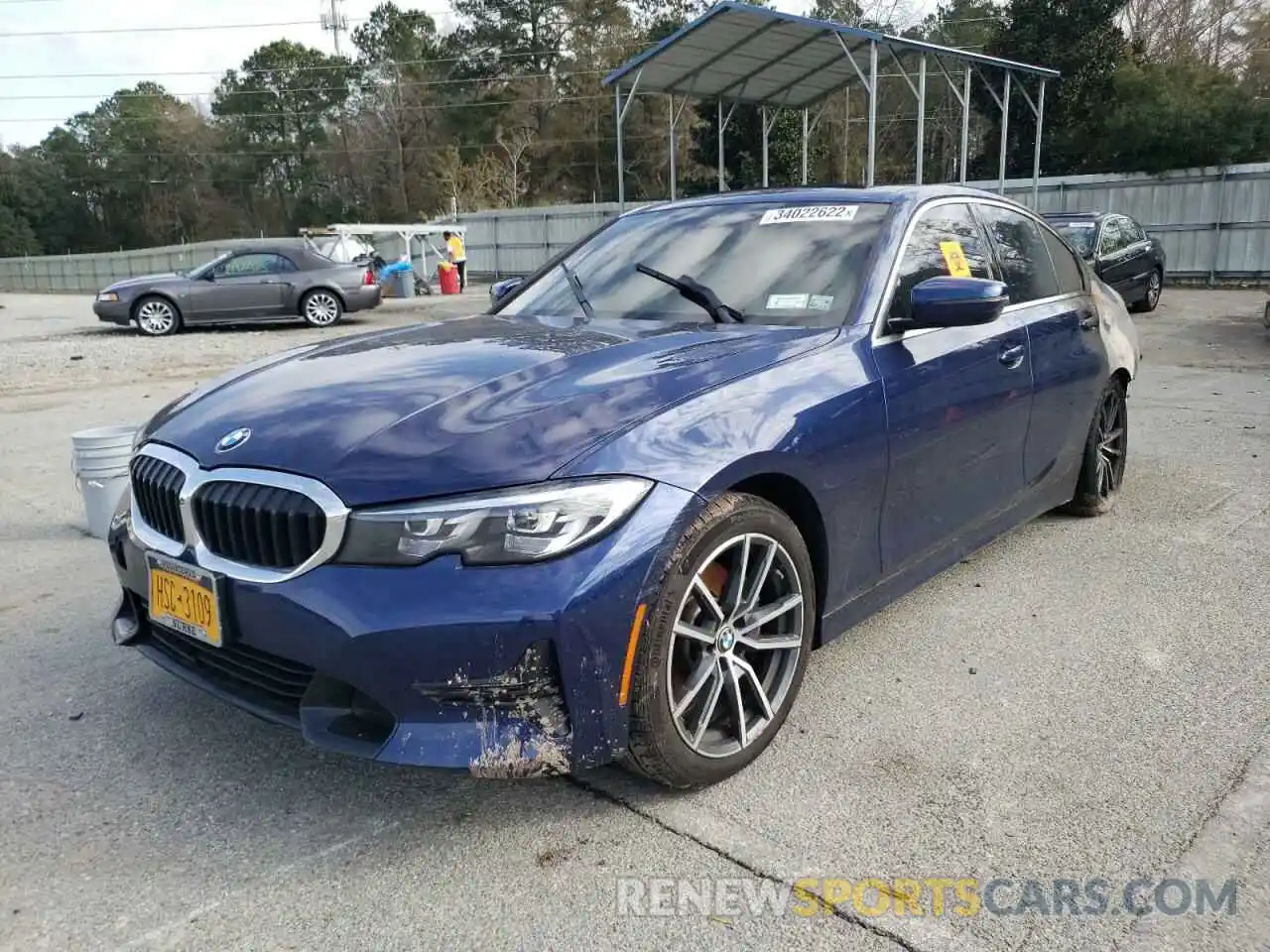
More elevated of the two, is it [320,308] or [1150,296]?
[320,308]

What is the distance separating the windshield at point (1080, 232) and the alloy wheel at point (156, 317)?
1433 centimetres

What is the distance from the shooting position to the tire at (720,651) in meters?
2.42

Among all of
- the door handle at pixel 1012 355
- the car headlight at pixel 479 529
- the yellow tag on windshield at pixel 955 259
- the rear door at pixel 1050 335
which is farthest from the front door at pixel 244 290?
the car headlight at pixel 479 529

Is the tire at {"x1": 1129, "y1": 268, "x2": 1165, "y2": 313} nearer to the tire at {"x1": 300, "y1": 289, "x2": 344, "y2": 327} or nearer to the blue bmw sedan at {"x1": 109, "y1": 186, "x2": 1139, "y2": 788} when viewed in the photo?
the tire at {"x1": 300, "y1": 289, "x2": 344, "y2": 327}

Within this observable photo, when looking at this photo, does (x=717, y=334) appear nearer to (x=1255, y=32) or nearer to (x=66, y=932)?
(x=66, y=932)

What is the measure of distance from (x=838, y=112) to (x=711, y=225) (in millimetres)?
35657

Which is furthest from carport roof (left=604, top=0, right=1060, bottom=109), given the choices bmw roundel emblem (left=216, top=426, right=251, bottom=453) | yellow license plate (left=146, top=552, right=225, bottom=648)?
yellow license plate (left=146, top=552, right=225, bottom=648)

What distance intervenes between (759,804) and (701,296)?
5.69ft

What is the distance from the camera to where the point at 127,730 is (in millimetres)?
3088

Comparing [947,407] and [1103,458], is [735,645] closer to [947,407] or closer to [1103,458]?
[947,407]

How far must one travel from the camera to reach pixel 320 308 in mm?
17906

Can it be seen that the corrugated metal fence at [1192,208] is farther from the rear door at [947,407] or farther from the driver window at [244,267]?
the rear door at [947,407]

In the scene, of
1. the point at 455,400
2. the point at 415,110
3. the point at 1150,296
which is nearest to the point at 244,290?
the point at 1150,296

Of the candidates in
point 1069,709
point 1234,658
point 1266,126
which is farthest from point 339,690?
point 1266,126
